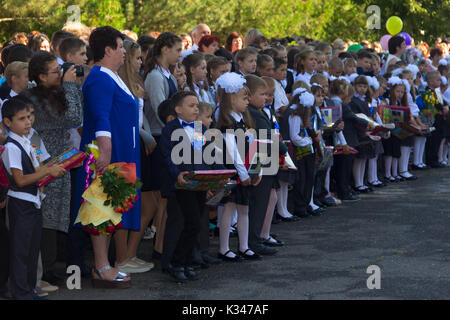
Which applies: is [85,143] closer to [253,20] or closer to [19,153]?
[19,153]

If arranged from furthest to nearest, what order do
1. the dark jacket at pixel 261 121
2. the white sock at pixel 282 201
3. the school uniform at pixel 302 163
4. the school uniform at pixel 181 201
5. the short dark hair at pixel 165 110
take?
the white sock at pixel 282 201
the school uniform at pixel 302 163
the dark jacket at pixel 261 121
the short dark hair at pixel 165 110
the school uniform at pixel 181 201

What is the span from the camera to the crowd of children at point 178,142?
6148mm

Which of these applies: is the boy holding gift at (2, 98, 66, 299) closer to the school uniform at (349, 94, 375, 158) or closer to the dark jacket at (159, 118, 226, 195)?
the dark jacket at (159, 118, 226, 195)

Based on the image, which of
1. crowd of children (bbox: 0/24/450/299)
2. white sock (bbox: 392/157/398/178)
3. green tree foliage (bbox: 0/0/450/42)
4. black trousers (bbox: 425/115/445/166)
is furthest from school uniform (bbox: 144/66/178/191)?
green tree foliage (bbox: 0/0/450/42)

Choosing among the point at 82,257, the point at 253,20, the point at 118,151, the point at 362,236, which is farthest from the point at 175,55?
the point at 253,20

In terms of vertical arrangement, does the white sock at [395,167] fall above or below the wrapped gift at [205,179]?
below

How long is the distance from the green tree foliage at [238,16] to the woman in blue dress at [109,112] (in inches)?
652

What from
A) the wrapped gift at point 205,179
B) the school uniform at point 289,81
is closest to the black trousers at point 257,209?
the wrapped gift at point 205,179

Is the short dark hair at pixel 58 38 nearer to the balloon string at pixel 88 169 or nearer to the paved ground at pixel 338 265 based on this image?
the balloon string at pixel 88 169

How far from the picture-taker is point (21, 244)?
606 cm

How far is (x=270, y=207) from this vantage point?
8.56 meters

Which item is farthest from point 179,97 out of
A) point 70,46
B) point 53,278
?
point 53,278

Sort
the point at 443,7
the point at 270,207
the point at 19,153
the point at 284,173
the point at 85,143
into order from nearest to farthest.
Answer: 1. the point at 19,153
2. the point at 85,143
3. the point at 270,207
4. the point at 284,173
5. the point at 443,7

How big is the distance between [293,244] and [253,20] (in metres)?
25.9
